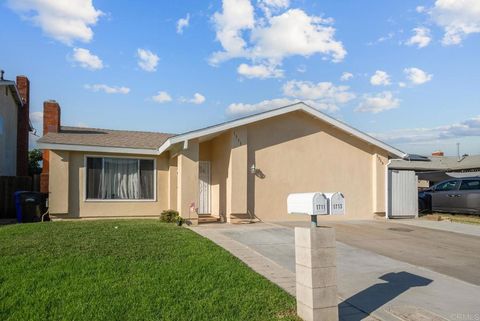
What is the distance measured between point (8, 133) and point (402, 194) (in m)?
18.6

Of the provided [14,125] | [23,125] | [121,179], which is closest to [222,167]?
[121,179]

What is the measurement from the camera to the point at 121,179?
51.0 feet

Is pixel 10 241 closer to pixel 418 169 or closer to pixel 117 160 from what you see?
pixel 117 160

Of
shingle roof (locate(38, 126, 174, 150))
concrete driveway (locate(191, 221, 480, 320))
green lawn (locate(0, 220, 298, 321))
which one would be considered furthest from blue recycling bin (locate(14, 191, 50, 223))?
concrete driveway (locate(191, 221, 480, 320))

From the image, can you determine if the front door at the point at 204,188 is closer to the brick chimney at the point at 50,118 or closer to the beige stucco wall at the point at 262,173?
the beige stucco wall at the point at 262,173

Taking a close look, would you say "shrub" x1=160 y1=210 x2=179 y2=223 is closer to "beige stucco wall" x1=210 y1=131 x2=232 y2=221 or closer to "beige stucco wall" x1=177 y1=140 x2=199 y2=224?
"beige stucco wall" x1=177 y1=140 x2=199 y2=224

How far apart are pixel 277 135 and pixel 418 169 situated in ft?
69.9

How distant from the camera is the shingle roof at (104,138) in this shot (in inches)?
587

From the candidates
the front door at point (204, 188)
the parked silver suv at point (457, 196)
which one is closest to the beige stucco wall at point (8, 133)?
the front door at point (204, 188)

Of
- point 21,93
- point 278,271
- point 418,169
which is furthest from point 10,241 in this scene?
point 418,169

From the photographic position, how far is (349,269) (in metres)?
7.78

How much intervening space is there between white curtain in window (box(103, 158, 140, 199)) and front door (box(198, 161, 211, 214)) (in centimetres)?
238

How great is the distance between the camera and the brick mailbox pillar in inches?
191

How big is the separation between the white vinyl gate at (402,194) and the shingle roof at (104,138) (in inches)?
377
